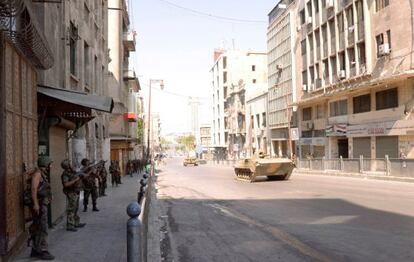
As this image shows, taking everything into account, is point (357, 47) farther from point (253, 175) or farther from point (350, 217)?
point (350, 217)

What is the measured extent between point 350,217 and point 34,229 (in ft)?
25.3

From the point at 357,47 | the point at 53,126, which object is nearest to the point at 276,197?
the point at 53,126

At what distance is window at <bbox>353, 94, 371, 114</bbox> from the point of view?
39.5 m

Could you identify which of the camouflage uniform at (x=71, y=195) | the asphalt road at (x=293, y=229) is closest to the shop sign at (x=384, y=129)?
the asphalt road at (x=293, y=229)

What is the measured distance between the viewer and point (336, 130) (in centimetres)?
4431

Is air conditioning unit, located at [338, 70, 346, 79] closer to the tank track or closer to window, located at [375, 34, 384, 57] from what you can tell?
window, located at [375, 34, 384, 57]

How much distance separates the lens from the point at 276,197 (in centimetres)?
1883

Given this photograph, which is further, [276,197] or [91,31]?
[91,31]

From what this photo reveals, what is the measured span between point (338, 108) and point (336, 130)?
7.02 feet

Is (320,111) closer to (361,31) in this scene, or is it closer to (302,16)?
(302,16)

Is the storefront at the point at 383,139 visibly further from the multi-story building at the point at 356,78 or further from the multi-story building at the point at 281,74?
the multi-story building at the point at 281,74

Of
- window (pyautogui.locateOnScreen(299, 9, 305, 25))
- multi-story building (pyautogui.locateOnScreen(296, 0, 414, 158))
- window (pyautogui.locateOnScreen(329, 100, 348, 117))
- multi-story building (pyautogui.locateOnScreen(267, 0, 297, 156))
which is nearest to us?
multi-story building (pyautogui.locateOnScreen(296, 0, 414, 158))

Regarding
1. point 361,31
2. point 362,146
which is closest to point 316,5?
point 361,31

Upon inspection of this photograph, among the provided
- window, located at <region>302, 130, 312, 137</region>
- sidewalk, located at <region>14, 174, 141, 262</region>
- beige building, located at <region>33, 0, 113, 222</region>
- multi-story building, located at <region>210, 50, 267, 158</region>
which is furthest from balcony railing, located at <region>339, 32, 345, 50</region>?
multi-story building, located at <region>210, 50, 267, 158</region>
